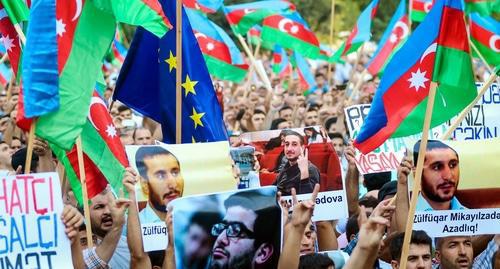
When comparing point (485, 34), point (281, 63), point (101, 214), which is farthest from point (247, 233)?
point (281, 63)

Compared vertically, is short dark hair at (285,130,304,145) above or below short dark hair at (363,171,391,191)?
above

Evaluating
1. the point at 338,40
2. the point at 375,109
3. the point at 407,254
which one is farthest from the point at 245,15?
the point at 338,40

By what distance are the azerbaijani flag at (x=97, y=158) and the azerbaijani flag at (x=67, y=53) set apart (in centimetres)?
68

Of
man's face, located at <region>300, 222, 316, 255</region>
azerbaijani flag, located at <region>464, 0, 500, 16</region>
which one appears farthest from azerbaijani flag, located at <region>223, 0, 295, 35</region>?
man's face, located at <region>300, 222, 316, 255</region>

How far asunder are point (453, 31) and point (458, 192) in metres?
0.97

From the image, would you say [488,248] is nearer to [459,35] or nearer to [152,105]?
[459,35]

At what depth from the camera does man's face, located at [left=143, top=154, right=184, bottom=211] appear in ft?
27.1

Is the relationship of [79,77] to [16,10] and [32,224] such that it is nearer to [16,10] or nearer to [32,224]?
[32,224]

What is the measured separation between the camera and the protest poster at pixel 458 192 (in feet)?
27.5

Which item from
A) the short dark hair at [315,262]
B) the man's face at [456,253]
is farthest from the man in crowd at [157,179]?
the man's face at [456,253]

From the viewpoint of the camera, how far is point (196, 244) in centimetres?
723

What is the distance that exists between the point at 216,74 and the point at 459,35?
8522 millimetres

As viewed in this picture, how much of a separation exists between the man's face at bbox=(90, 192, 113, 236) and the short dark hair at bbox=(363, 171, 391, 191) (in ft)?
8.31

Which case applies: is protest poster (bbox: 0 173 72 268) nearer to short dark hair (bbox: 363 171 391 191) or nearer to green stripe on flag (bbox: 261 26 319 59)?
short dark hair (bbox: 363 171 391 191)
